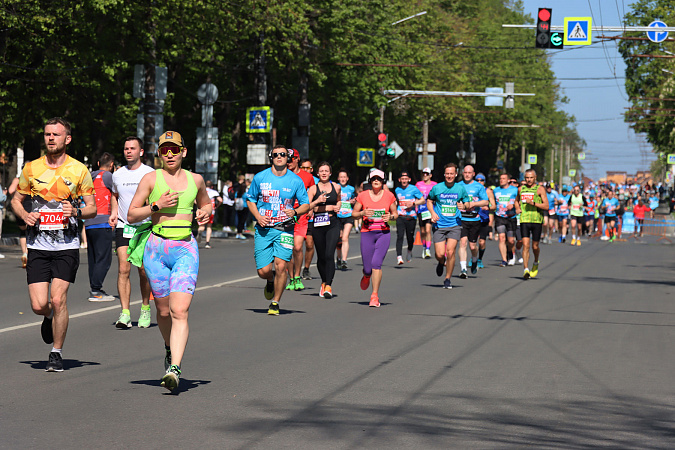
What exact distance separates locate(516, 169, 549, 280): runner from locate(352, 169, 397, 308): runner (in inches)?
224

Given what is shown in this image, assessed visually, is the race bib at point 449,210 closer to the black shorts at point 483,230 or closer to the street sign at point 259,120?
the black shorts at point 483,230

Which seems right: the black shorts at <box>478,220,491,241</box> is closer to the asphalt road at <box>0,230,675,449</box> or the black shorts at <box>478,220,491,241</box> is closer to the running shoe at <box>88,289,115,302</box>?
the asphalt road at <box>0,230,675,449</box>

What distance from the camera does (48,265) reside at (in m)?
8.37

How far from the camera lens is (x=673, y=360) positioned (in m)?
9.77

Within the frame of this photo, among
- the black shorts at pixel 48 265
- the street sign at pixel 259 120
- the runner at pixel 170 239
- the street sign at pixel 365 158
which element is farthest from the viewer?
the street sign at pixel 365 158

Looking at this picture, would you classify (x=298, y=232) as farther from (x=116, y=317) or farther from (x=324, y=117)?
(x=324, y=117)

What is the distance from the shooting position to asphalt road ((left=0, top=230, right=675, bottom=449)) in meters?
6.44

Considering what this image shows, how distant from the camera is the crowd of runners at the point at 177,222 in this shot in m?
7.87

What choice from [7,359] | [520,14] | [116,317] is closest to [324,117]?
Result: [116,317]

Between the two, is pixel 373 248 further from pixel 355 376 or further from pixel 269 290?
pixel 355 376

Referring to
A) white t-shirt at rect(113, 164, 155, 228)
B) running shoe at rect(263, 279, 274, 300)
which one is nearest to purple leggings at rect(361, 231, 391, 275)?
running shoe at rect(263, 279, 274, 300)

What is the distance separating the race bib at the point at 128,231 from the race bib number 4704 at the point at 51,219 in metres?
2.90

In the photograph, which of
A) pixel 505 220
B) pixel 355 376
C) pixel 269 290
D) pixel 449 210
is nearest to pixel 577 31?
pixel 505 220

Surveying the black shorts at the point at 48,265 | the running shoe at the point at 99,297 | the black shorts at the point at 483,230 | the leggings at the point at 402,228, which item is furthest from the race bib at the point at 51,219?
the leggings at the point at 402,228
